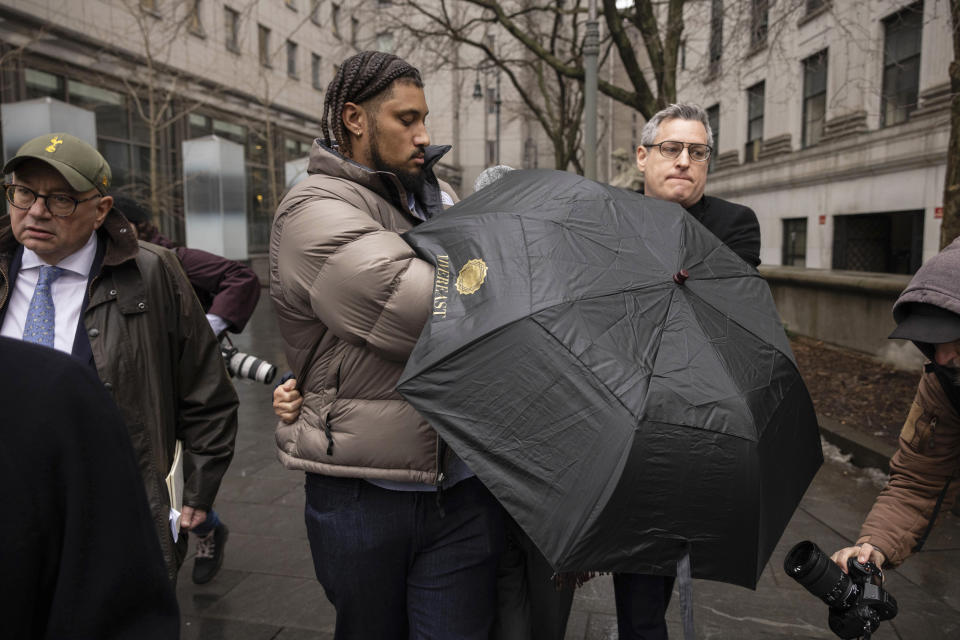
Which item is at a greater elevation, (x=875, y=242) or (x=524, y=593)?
(x=875, y=242)

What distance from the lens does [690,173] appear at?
105 inches

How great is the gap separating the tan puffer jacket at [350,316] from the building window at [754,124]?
77.2 feet

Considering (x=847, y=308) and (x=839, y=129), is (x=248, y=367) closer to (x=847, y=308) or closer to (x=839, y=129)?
(x=847, y=308)

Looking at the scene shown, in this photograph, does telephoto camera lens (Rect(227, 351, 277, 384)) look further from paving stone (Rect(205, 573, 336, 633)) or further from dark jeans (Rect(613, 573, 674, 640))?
dark jeans (Rect(613, 573, 674, 640))

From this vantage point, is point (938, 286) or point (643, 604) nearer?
point (938, 286)

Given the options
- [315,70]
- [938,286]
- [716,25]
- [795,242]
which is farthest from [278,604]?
[315,70]

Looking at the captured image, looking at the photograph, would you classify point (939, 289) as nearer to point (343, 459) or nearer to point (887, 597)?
point (887, 597)

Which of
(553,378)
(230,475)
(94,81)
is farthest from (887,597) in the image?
(94,81)

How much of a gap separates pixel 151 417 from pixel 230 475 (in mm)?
3556

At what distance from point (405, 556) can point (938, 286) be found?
158 centimetres

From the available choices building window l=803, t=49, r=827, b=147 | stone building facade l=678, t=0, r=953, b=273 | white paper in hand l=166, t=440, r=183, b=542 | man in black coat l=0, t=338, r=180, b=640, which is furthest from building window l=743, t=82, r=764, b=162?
man in black coat l=0, t=338, r=180, b=640

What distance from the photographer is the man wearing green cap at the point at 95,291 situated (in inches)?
89.7

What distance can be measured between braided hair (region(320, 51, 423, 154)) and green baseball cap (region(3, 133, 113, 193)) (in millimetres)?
829

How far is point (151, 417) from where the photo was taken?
2.40 m
